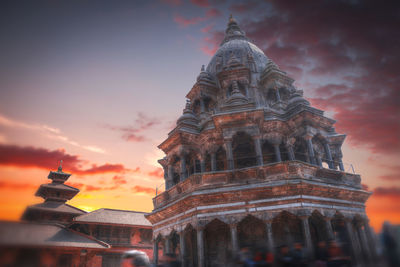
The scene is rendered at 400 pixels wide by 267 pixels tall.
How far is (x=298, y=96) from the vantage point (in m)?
21.5

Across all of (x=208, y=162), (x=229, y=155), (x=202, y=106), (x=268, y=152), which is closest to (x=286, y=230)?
(x=229, y=155)

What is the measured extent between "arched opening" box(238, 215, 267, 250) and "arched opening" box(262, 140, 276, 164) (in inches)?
211

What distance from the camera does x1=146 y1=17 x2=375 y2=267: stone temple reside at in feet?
49.8

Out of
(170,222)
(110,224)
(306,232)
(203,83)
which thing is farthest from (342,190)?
(110,224)

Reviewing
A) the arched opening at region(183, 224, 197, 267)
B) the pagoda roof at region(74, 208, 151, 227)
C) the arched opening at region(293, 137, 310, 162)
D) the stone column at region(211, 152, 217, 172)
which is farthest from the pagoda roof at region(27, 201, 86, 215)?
the arched opening at region(293, 137, 310, 162)

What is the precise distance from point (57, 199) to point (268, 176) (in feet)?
103

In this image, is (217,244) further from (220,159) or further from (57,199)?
(57,199)

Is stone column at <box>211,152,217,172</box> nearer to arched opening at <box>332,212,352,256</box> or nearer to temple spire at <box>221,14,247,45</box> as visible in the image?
arched opening at <box>332,212,352,256</box>

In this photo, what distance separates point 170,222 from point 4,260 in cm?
1538

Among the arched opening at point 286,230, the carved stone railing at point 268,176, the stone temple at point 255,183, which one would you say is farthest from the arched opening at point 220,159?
the arched opening at point 286,230

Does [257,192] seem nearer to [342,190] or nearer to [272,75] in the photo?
[342,190]

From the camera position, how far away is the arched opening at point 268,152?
2038 centimetres

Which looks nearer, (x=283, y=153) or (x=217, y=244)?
(x=217, y=244)

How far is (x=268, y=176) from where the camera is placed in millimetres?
15766
